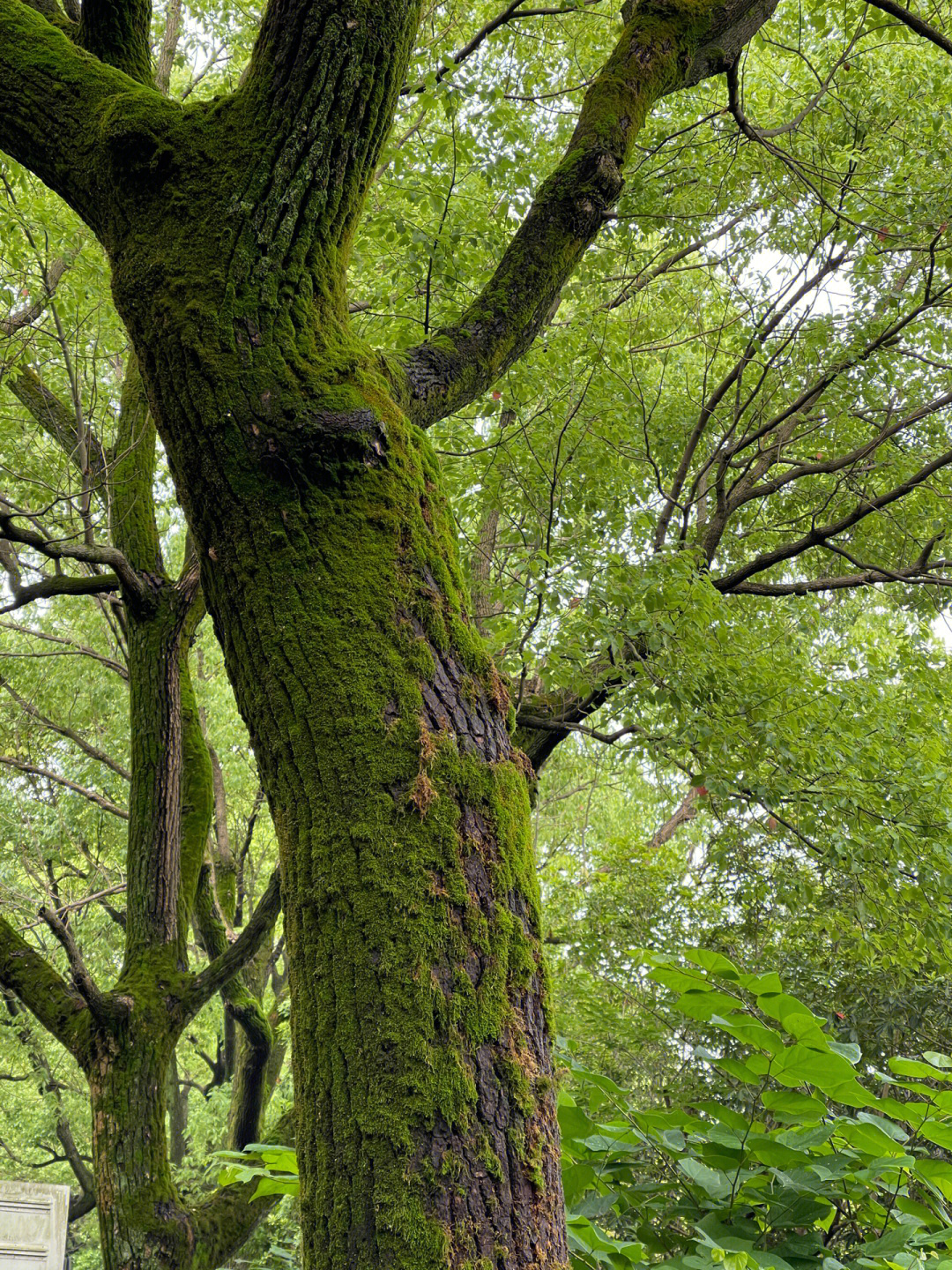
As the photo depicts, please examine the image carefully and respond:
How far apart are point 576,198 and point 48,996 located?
4.54 meters

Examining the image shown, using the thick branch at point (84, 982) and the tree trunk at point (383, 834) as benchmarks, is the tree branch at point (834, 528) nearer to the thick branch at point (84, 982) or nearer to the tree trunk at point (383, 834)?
the thick branch at point (84, 982)

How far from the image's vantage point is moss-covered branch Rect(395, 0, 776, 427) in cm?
253

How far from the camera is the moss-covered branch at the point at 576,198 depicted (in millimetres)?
2525

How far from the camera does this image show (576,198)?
9.20 ft

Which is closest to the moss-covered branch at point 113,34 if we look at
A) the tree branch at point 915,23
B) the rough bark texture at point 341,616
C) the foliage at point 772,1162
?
the rough bark texture at point 341,616

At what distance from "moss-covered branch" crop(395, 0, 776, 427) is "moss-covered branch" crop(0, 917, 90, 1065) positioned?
3.97 metres

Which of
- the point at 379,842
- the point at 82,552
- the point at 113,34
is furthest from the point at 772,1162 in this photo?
the point at 82,552

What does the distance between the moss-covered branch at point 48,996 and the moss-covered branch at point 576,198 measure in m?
3.97

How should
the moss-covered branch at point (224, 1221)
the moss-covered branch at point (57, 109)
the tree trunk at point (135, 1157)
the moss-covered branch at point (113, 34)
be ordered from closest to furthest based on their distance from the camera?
the moss-covered branch at point (57, 109), the moss-covered branch at point (113, 34), the tree trunk at point (135, 1157), the moss-covered branch at point (224, 1221)

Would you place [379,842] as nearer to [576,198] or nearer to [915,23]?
[576,198]

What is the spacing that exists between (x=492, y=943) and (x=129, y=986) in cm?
421

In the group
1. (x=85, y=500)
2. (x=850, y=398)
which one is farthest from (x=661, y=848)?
(x=85, y=500)

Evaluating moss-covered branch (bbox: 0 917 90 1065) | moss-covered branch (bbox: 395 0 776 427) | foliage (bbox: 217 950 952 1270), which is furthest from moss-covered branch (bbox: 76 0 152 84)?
moss-covered branch (bbox: 0 917 90 1065)

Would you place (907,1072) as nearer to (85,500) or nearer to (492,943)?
(492,943)
